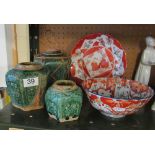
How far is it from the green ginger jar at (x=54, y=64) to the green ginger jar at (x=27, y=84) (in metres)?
0.07

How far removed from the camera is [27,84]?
676 mm

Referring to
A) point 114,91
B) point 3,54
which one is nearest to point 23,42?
point 3,54

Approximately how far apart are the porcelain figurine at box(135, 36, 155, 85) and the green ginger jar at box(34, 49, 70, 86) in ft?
0.91

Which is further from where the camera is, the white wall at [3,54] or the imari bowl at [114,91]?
the white wall at [3,54]


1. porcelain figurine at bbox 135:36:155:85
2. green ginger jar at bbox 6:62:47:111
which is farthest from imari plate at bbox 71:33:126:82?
green ginger jar at bbox 6:62:47:111

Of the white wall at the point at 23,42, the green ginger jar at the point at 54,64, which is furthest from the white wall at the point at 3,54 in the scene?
the green ginger jar at the point at 54,64

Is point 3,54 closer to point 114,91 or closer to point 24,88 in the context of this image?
point 24,88

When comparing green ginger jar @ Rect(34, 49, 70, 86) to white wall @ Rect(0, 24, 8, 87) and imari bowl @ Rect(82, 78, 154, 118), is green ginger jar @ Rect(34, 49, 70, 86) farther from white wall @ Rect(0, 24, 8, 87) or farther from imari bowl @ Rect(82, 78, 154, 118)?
white wall @ Rect(0, 24, 8, 87)

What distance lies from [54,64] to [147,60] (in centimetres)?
34

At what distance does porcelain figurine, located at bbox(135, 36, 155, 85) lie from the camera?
81 centimetres

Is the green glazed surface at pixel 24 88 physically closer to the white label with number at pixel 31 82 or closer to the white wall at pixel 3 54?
the white label with number at pixel 31 82

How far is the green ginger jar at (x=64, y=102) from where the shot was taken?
0.63 metres

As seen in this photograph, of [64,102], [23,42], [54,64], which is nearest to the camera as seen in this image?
[64,102]
